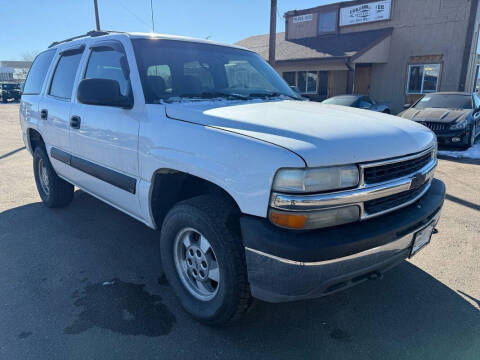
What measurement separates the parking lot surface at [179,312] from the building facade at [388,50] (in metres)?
14.7

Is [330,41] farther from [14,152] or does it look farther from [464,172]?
[14,152]

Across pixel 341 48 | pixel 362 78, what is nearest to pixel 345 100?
pixel 341 48

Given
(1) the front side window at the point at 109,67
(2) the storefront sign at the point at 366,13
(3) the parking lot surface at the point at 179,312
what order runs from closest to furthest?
1. (3) the parking lot surface at the point at 179,312
2. (1) the front side window at the point at 109,67
3. (2) the storefront sign at the point at 366,13

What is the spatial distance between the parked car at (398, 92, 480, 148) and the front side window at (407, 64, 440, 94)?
263 inches

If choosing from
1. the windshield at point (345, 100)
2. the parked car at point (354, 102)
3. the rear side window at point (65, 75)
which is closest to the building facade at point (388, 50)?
the parked car at point (354, 102)

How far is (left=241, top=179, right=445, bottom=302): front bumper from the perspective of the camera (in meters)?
1.94

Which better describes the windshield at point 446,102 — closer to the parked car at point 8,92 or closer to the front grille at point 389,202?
the front grille at point 389,202

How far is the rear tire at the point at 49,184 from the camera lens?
15.5 feet

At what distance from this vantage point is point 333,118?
2.54m

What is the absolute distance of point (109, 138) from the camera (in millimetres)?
3174

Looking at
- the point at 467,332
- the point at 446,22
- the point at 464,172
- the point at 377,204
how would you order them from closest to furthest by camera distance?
the point at 377,204 < the point at 467,332 < the point at 464,172 < the point at 446,22

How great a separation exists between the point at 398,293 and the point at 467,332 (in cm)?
56

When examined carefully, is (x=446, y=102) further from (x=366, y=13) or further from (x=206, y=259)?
(x=206, y=259)

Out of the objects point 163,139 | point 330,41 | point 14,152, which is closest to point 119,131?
point 163,139
